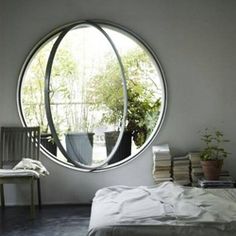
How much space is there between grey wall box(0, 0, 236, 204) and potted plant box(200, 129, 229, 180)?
98 mm

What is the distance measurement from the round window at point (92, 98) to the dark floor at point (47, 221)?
64 centimetres

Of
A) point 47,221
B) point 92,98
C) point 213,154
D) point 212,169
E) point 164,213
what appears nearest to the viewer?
point 164,213

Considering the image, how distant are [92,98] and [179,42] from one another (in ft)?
4.66

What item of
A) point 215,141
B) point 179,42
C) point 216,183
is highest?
point 179,42

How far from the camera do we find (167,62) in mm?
4348

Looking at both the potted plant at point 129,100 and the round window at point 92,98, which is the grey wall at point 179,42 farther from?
the potted plant at point 129,100

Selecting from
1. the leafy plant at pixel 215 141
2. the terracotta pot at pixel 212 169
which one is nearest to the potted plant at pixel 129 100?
the leafy plant at pixel 215 141

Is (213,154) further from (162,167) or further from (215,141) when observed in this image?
(162,167)

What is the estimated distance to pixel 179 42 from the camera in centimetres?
434

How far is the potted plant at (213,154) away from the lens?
12.7 ft

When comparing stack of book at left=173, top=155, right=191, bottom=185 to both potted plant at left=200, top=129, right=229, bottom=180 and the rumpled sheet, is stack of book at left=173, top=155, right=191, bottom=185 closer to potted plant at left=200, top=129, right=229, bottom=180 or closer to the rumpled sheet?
potted plant at left=200, top=129, right=229, bottom=180

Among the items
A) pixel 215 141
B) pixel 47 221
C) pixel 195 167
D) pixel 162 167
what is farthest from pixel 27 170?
pixel 215 141

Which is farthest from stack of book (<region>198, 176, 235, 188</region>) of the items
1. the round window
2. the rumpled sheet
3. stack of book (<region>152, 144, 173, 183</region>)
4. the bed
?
the rumpled sheet

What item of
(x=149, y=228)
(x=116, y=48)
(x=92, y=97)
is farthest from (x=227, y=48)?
(x=149, y=228)
